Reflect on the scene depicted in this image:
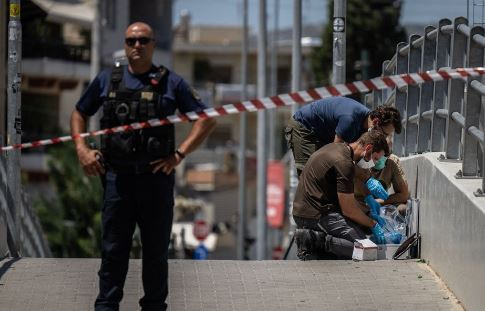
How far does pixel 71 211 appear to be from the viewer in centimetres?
2884

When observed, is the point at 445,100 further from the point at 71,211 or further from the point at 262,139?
the point at 71,211

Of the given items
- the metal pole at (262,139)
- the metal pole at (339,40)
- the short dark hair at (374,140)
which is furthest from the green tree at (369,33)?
the short dark hair at (374,140)

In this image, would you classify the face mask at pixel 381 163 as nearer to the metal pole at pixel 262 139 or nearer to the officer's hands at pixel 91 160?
the officer's hands at pixel 91 160

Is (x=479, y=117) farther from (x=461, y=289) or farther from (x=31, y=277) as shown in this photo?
(x=31, y=277)

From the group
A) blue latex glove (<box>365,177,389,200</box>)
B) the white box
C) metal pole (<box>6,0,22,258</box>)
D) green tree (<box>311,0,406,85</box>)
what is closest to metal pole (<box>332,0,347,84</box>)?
blue latex glove (<box>365,177,389,200</box>)

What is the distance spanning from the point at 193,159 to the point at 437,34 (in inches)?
2382

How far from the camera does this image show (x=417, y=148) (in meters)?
11.3

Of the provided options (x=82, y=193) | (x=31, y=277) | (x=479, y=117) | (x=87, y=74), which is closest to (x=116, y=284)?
(x=31, y=277)

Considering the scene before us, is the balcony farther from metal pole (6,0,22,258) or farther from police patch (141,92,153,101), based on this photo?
police patch (141,92,153,101)

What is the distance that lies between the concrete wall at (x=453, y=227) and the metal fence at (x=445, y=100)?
16 cm

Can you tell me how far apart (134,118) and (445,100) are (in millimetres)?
4068

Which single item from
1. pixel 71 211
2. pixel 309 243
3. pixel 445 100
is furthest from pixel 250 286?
pixel 71 211

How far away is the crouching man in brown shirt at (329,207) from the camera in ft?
32.7

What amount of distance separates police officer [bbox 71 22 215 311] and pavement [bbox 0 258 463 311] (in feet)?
3.72
